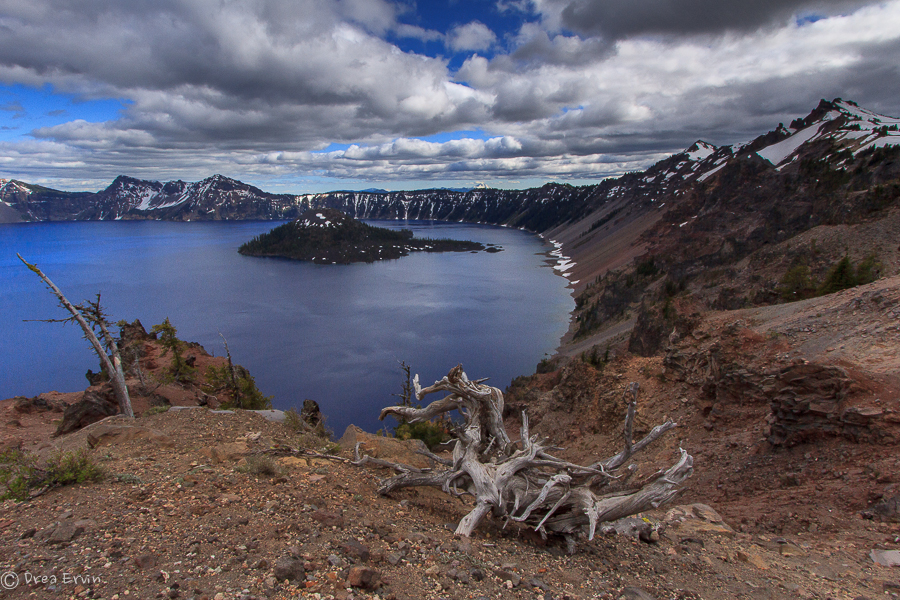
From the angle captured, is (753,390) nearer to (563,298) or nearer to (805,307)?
(805,307)

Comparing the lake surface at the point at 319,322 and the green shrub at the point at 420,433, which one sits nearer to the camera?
the green shrub at the point at 420,433

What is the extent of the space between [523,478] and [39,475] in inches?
321

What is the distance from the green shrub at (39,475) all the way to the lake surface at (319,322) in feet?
118

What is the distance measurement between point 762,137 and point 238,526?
592 ft

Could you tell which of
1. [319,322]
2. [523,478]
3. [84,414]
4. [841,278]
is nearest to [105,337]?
[84,414]

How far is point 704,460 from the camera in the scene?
44.8ft

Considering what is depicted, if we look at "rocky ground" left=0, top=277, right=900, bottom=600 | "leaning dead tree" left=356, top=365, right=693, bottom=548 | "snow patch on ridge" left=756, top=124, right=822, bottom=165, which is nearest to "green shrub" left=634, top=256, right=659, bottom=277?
"rocky ground" left=0, top=277, right=900, bottom=600

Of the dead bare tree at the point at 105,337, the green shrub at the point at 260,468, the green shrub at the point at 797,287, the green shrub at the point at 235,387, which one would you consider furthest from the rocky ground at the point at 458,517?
the green shrub at the point at 797,287

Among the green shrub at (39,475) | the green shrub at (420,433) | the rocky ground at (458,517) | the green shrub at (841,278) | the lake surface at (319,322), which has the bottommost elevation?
the lake surface at (319,322)

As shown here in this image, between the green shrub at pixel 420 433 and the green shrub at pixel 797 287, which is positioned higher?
the green shrub at pixel 797 287

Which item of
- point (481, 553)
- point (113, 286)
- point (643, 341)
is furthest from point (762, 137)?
point (113, 286)

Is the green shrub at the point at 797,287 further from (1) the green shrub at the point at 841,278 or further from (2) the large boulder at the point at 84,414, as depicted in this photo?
(2) the large boulder at the point at 84,414

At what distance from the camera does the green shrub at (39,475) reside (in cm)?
666

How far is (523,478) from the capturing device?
28.8 feet
